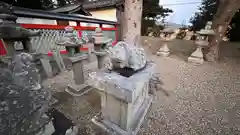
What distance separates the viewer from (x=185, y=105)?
6.77 feet

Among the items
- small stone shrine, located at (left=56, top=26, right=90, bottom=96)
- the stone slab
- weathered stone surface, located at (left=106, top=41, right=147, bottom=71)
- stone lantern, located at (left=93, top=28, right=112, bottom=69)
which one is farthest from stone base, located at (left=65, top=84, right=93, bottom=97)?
weathered stone surface, located at (left=106, top=41, right=147, bottom=71)

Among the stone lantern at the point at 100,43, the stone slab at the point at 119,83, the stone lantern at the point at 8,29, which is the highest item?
the stone lantern at the point at 8,29

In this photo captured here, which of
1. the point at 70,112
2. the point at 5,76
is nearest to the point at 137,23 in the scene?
the point at 70,112

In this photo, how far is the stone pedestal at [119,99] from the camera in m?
1.14

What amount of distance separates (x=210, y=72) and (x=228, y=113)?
197cm

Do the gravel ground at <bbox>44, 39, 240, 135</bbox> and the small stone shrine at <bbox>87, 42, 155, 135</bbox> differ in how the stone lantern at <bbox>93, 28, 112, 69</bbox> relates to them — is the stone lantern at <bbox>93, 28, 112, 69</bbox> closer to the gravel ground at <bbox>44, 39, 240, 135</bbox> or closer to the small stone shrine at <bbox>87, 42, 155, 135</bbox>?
the gravel ground at <bbox>44, 39, 240, 135</bbox>

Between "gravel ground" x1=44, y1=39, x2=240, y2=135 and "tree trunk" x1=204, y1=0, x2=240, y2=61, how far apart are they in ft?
4.28

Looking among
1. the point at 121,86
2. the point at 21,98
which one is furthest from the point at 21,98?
the point at 121,86

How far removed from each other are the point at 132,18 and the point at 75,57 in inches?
59.5

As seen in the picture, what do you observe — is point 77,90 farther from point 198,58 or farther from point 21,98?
point 198,58

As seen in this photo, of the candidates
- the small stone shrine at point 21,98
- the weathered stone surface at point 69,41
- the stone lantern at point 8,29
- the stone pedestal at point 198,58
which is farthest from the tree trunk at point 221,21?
the stone lantern at point 8,29

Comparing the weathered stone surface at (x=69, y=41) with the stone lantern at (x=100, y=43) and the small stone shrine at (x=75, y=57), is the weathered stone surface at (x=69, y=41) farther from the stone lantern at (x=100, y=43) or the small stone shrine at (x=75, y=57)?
the stone lantern at (x=100, y=43)

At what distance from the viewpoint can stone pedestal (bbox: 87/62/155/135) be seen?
1.14 m

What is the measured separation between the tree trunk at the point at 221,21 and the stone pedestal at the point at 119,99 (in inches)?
164
